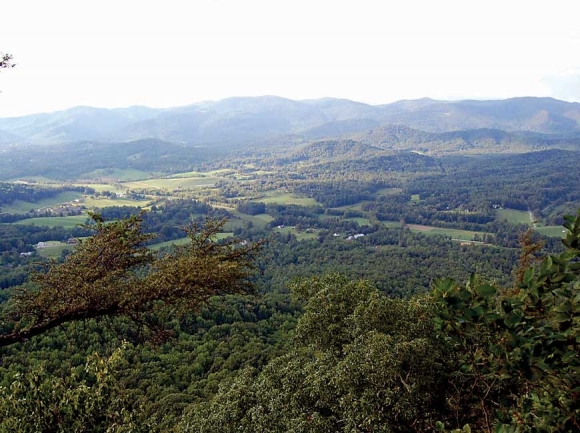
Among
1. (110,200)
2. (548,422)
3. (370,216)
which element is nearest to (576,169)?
(370,216)

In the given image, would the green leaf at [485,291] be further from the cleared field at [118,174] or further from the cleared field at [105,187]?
the cleared field at [118,174]

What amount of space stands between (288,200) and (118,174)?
325 feet

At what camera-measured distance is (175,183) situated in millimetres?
152875

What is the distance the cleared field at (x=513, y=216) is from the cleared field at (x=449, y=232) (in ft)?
47.3

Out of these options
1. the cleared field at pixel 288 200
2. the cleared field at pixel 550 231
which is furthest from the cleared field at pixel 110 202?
the cleared field at pixel 550 231

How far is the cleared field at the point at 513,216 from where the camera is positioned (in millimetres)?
100062

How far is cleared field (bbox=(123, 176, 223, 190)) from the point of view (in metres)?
148

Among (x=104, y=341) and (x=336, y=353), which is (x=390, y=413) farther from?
(x=104, y=341)

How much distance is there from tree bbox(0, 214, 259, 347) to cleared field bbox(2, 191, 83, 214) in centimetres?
12099

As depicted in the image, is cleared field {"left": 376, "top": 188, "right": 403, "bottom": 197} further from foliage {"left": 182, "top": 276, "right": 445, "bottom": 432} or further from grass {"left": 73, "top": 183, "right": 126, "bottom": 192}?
foliage {"left": 182, "top": 276, "right": 445, "bottom": 432}

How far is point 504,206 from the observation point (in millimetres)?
117562

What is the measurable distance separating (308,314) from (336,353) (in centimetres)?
168

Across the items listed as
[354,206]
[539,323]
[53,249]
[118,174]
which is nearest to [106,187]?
[118,174]

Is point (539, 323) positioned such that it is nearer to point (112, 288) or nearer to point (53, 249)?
point (112, 288)
